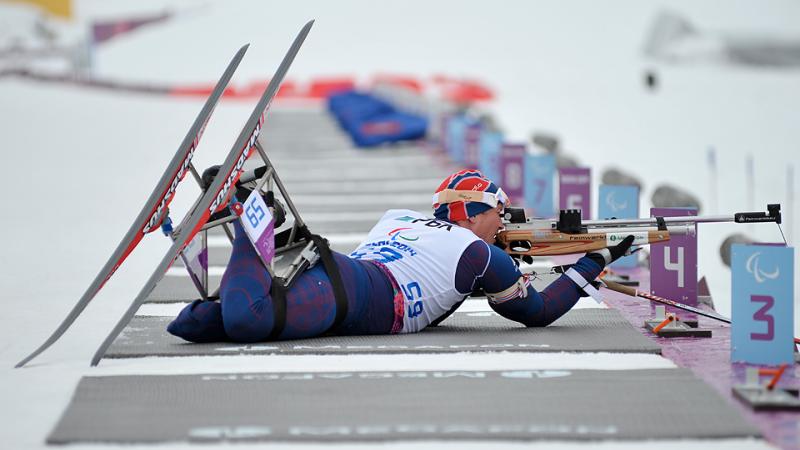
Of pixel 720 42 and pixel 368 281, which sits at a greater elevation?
pixel 720 42

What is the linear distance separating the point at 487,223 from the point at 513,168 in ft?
19.6

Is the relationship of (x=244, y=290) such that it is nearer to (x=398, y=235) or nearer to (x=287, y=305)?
(x=287, y=305)

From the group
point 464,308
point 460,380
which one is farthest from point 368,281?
point 464,308

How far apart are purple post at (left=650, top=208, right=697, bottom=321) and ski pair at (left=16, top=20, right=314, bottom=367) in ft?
6.93

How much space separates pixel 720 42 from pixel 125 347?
111ft

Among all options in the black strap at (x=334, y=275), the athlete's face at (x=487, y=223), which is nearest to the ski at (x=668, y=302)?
the athlete's face at (x=487, y=223)

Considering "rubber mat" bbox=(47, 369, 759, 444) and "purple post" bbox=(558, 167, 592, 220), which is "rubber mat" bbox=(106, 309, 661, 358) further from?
"purple post" bbox=(558, 167, 592, 220)

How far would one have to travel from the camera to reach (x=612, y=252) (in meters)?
5.75

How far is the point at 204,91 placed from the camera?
1336 inches

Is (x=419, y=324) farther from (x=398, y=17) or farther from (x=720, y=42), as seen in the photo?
(x=398, y=17)

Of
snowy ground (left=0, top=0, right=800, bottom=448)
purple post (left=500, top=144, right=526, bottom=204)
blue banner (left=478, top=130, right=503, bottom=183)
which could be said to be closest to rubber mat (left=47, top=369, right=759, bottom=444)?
snowy ground (left=0, top=0, right=800, bottom=448)

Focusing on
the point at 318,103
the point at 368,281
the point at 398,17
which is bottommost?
the point at 368,281

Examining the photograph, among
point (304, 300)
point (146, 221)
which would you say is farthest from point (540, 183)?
point (146, 221)

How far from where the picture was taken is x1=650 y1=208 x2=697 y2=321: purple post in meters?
6.36
